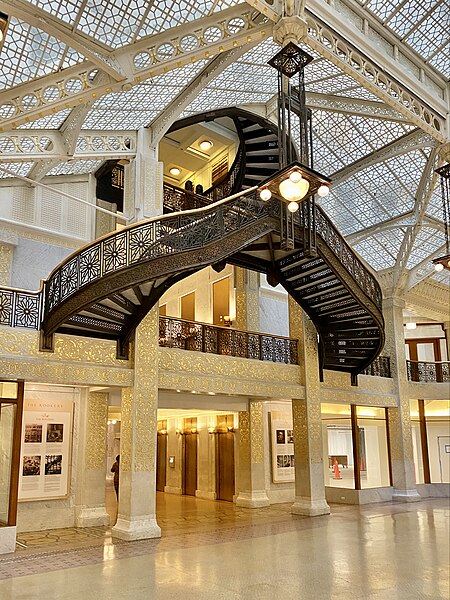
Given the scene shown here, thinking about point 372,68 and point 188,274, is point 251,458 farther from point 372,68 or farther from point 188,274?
point 372,68

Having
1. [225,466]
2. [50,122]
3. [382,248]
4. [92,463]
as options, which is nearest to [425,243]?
[382,248]

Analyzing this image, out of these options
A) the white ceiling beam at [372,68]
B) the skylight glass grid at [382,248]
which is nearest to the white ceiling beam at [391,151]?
the white ceiling beam at [372,68]

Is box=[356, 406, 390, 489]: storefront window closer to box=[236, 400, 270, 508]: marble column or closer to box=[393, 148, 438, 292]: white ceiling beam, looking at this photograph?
box=[236, 400, 270, 508]: marble column

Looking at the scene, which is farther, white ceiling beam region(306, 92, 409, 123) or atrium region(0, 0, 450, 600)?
white ceiling beam region(306, 92, 409, 123)

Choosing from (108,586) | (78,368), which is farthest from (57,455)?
(108,586)

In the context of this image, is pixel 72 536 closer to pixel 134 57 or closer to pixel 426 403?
pixel 134 57

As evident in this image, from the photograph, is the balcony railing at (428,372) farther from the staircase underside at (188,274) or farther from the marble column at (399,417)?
the staircase underside at (188,274)

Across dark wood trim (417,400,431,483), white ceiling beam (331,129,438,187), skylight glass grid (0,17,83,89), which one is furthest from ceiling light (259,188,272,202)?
dark wood trim (417,400,431,483)

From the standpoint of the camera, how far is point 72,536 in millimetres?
8969

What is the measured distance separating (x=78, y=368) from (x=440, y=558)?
592 centimetres

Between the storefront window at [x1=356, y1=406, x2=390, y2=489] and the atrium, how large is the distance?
0.28ft

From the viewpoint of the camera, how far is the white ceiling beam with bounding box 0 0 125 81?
5.52 m

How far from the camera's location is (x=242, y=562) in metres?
6.97

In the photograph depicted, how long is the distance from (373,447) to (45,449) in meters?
9.12
